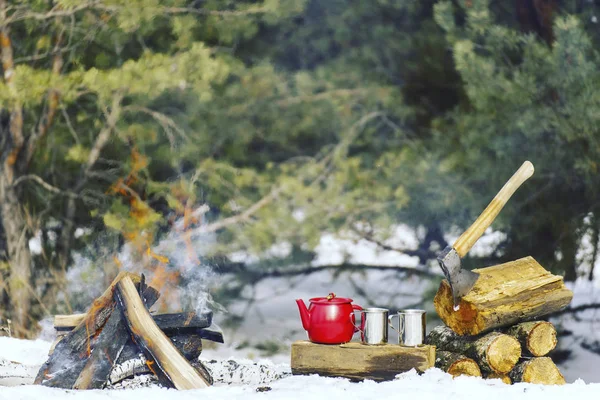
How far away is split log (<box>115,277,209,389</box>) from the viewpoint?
3.23 m

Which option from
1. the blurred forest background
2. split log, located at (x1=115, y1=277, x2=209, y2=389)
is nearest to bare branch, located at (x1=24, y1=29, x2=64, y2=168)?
the blurred forest background

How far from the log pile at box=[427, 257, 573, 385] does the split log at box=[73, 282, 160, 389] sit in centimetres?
150

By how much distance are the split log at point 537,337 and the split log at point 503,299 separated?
0.06 m

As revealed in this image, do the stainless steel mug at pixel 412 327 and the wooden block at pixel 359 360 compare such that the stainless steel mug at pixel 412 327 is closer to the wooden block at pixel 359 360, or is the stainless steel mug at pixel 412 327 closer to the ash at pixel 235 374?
the wooden block at pixel 359 360

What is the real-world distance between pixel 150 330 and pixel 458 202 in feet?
12.2

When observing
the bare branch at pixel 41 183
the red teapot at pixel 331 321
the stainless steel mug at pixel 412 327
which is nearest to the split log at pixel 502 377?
the stainless steel mug at pixel 412 327

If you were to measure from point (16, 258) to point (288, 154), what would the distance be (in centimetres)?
281

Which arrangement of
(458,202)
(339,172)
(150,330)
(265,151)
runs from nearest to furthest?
(150,330) < (458,202) < (339,172) < (265,151)

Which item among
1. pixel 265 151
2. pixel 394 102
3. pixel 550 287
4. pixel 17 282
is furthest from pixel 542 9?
pixel 17 282

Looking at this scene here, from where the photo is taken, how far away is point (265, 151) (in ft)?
24.6

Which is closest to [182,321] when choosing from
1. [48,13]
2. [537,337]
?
[537,337]

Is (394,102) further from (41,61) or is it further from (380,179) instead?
(41,61)

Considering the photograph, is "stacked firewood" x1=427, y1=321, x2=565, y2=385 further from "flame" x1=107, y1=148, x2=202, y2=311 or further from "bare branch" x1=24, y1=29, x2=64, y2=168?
"bare branch" x1=24, y1=29, x2=64, y2=168

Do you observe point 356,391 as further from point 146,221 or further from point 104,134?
point 104,134
